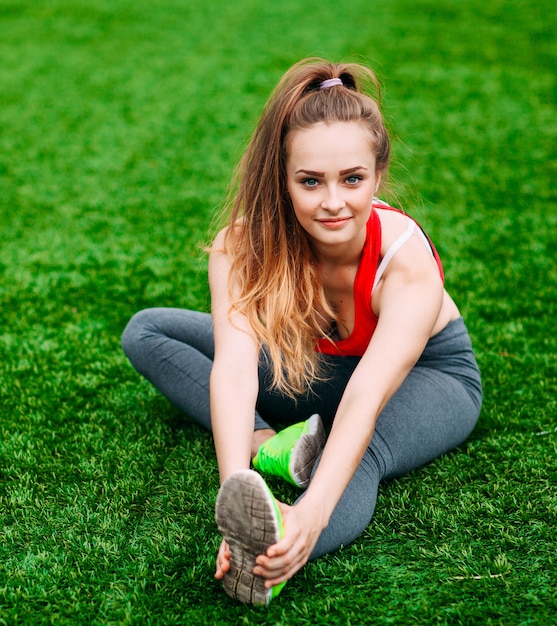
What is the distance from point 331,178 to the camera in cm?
212

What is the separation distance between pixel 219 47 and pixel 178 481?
7229 mm

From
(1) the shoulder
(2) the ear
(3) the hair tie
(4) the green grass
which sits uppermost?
(3) the hair tie

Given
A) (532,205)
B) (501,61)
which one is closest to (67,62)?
(501,61)

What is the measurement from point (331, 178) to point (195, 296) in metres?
1.94

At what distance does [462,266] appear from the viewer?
13.8ft

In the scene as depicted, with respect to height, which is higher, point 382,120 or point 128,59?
point 382,120

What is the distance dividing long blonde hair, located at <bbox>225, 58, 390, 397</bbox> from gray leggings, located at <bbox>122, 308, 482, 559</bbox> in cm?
22

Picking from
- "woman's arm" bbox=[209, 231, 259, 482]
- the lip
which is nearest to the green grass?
"woman's arm" bbox=[209, 231, 259, 482]

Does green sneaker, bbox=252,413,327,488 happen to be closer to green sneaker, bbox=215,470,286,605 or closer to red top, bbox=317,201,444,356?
red top, bbox=317,201,444,356

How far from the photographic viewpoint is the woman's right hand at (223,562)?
186 cm

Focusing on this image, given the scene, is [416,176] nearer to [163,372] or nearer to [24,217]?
[24,217]

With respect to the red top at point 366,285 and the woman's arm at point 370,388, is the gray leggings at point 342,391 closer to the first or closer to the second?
the red top at point 366,285

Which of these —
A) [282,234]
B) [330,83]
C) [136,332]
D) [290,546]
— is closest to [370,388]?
[290,546]

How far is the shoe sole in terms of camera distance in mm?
2271
